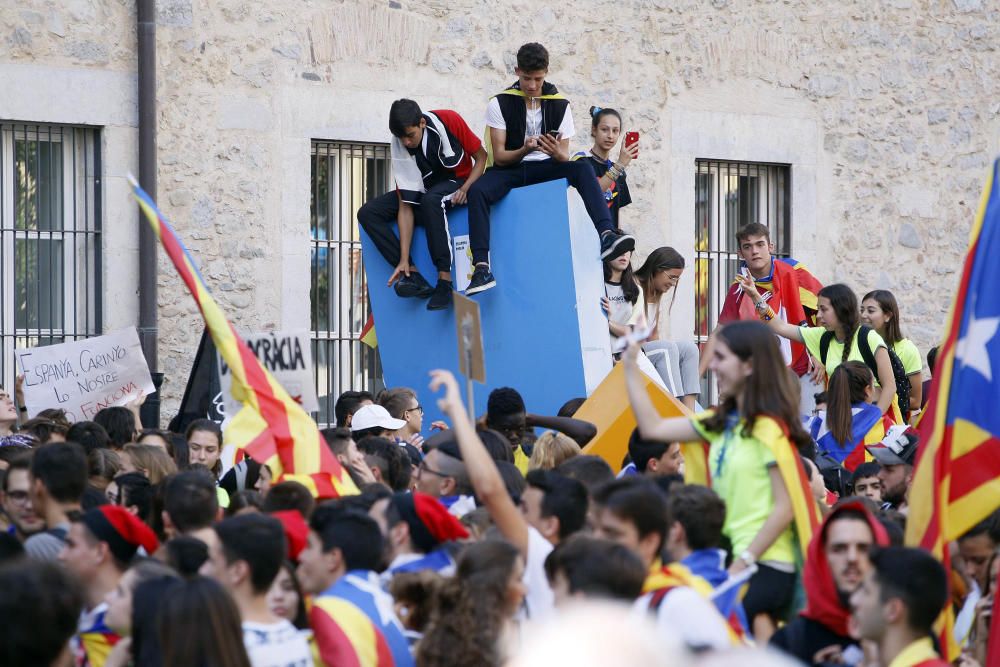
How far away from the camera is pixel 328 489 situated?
602cm

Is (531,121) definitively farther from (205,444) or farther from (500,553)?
(500,553)

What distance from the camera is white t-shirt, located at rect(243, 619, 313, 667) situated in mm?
3975

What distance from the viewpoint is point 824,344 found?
9.48m

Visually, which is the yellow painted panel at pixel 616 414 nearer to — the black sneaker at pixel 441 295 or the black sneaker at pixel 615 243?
the black sneaker at pixel 615 243

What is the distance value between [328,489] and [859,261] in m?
9.73

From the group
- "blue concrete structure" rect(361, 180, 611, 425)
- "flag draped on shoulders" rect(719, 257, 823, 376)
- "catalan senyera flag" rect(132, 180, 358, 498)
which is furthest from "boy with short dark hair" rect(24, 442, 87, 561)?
"flag draped on shoulders" rect(719, 257, 823, 376)

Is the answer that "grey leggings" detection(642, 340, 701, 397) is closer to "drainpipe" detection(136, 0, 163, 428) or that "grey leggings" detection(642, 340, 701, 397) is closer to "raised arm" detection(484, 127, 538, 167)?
"raised arm" detection(484, 127, 538, 167)

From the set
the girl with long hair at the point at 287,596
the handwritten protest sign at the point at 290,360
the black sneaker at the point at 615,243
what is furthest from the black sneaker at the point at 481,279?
the girl with long hair at the point at 287,596

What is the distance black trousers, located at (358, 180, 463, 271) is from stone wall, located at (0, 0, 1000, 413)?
1.90 metres

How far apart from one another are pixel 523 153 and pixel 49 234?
3.96 m

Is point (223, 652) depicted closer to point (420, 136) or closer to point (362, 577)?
point (362, 577)

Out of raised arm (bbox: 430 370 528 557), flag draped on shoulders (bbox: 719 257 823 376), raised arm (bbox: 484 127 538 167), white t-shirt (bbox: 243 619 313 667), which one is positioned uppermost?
raised arm (bbox: 484 127 538 167)

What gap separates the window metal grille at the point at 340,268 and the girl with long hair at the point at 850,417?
17.4ft

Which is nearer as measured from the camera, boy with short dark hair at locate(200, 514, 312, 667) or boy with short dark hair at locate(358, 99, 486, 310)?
boy with short dark hair at locate(200, 514, 312, 667)
